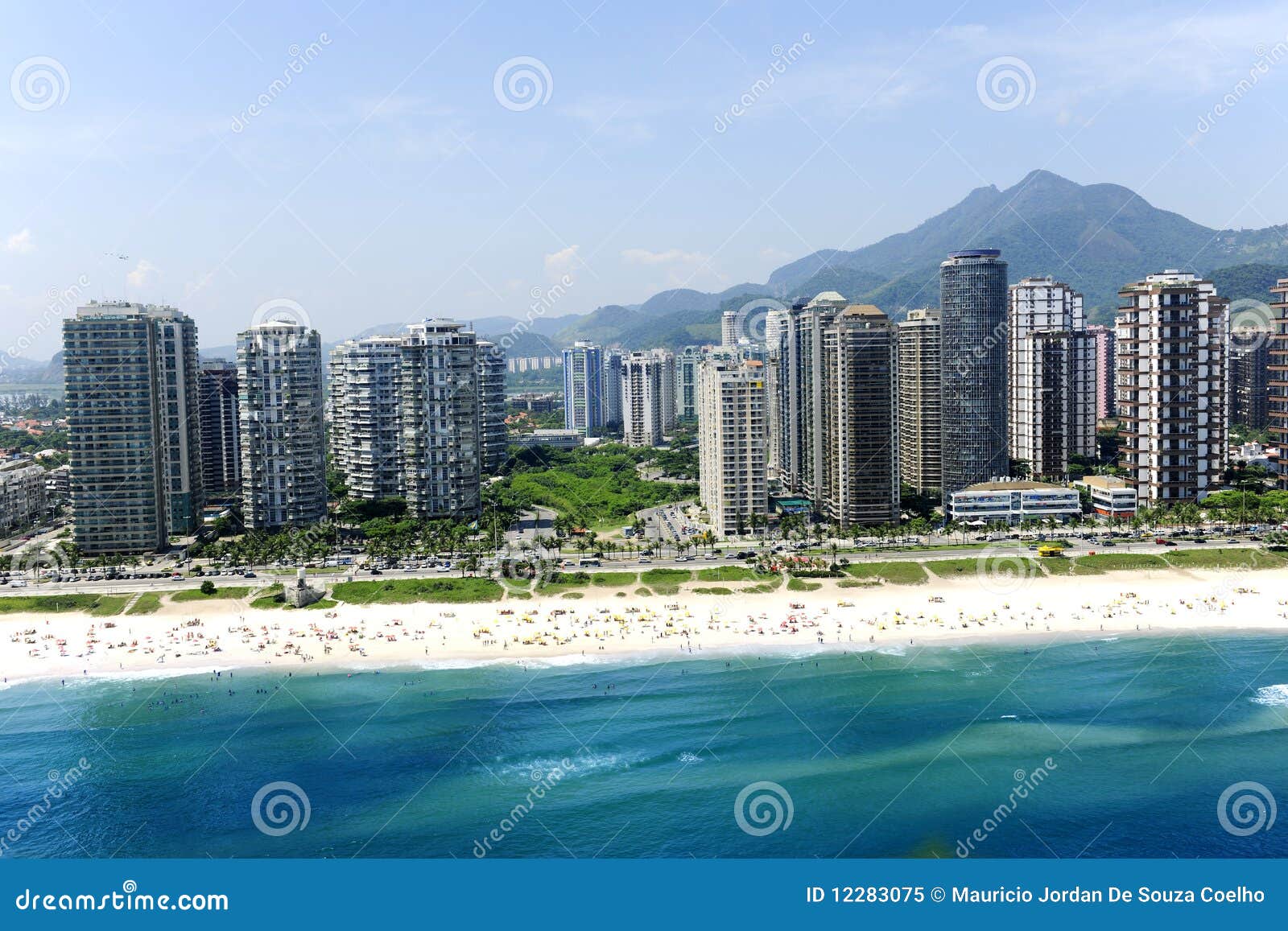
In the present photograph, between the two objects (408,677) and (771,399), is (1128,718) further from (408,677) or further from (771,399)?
(771,399)

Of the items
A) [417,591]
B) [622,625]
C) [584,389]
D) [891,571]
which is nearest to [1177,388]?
[891,571]

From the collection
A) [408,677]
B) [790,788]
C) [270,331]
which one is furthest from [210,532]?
[790,788]

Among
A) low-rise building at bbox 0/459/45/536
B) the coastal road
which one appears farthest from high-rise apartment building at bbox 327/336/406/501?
low-rise building at bbox 0/459/45/536

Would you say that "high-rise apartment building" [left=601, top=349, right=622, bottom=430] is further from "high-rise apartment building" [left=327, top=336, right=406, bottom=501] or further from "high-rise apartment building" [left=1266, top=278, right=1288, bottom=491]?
"high-rise apartment building" [left=1266, top=278, right=1288, bottom=491]

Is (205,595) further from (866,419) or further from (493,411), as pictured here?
(493,411)

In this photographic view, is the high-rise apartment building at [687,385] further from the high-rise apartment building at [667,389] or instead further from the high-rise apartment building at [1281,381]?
the high-rise apartment building at [1281,381]
